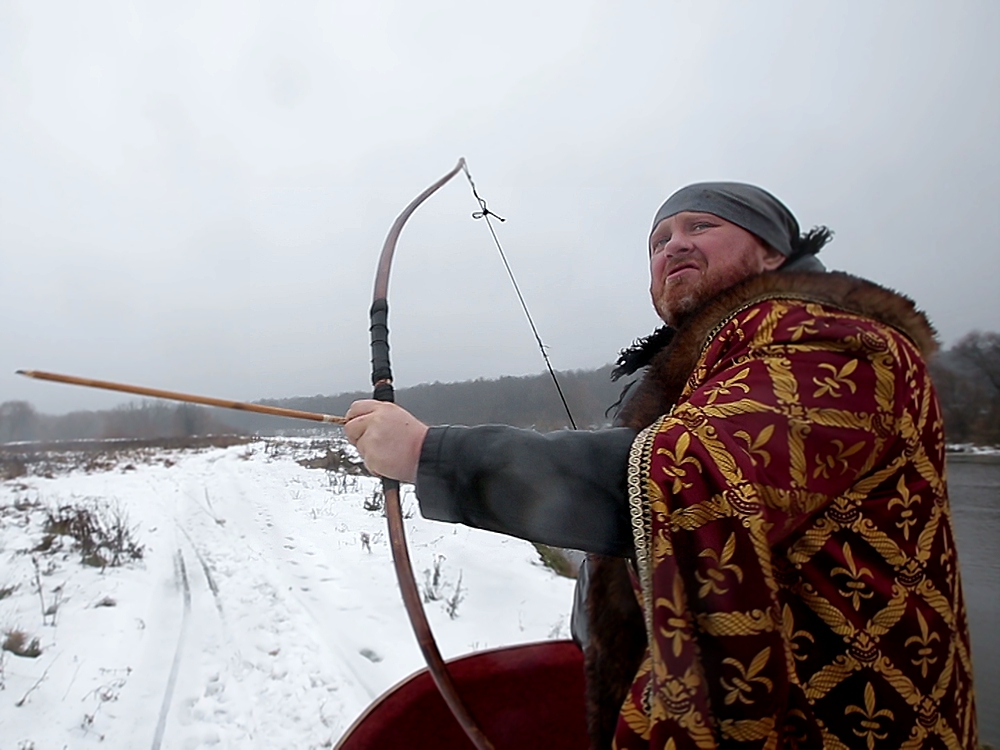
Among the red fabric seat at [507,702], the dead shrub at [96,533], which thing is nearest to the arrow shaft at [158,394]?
the red fabric seat at [507,702]

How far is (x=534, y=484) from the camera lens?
74 cm

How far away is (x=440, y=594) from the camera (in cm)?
301

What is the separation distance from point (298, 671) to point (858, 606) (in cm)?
248

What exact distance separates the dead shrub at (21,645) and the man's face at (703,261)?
143 inches

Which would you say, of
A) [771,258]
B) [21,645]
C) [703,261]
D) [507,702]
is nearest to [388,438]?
[703,261]

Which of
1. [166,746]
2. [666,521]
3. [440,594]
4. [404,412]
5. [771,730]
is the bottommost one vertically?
[166,746]

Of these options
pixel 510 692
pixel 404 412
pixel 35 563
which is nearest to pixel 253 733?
pixel 510 692

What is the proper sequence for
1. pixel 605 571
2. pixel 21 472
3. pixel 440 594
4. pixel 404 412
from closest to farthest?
pixel 404 412
pixel 605 571
pixel 440 594
pixel 21 472

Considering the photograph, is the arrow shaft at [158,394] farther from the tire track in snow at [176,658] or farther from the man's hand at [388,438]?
the tire track in snow at [176,658]

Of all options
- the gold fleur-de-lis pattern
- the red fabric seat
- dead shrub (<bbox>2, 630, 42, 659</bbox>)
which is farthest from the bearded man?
dead shrub (<bbox>2, 630, 42, 659</bbox>)

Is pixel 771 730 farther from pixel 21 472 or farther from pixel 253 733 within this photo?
pixel 21 472

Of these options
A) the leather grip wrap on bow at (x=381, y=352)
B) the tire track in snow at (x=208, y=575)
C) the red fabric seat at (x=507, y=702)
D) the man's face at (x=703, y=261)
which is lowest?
the tire track in snow at (x=208, y=575)

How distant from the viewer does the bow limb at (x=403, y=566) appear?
1023 mm

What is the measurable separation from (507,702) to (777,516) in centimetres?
143
